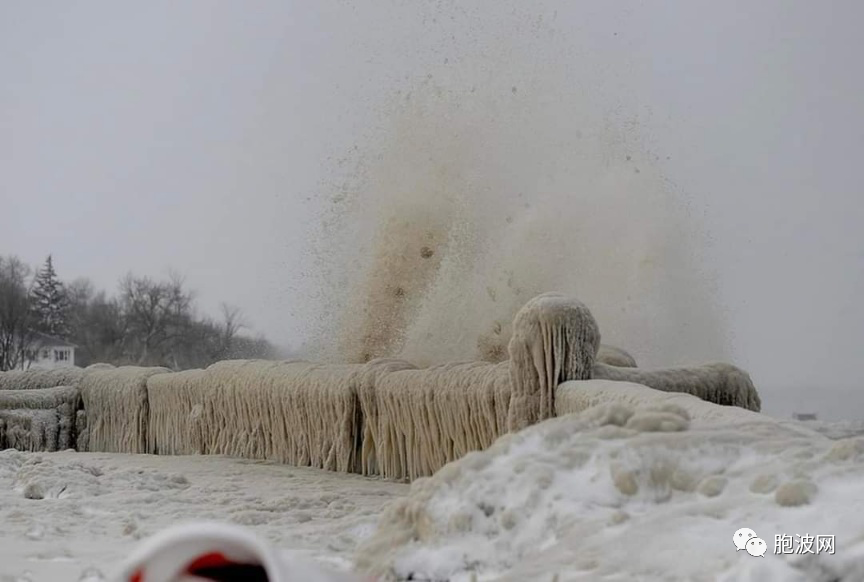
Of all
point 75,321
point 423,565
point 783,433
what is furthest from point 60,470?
point 75,321

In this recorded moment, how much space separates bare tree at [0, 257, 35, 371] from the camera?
18.3 metres

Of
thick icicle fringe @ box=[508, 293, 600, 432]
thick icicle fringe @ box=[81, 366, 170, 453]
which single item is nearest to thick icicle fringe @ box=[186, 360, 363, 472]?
thick icicle fringe @ box=[81, 366, 170, 453]

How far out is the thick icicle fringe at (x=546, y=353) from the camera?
13.2 feet

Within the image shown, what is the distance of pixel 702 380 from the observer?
4379 mm

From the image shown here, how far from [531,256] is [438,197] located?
1.35 meters

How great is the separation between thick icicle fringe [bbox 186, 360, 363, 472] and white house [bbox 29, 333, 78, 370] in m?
13.3

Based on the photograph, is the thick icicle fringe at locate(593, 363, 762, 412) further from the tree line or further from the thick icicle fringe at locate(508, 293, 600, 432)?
the tree line

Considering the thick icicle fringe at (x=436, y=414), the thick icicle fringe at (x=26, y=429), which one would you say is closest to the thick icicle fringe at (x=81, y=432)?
the thick icicle fringe at (x=26, y=429)

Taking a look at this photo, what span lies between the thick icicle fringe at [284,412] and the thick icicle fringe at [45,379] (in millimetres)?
1956

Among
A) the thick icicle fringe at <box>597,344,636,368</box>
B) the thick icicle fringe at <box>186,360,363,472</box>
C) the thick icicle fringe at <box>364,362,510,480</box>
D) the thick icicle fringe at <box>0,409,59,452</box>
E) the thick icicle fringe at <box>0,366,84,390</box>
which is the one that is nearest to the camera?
the thick icicle fringe at <box>364,362,510,480</box>

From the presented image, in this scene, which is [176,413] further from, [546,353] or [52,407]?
[546,353]

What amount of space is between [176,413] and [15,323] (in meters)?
13.3

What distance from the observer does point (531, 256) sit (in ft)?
32.7

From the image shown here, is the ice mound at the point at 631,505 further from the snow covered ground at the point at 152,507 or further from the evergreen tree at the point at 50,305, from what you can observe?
the evergreen tree at the point at 50,305
